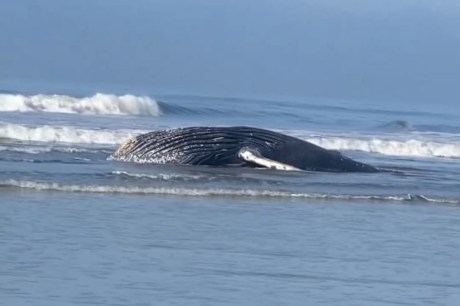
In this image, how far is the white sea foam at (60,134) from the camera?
24.8m

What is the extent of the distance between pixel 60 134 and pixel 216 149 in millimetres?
7573

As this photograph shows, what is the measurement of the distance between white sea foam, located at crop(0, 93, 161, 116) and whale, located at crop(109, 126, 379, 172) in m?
18.2

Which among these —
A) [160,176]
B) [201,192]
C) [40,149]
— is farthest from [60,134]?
[201,192]

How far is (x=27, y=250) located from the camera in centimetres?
1105

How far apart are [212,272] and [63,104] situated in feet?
92.2

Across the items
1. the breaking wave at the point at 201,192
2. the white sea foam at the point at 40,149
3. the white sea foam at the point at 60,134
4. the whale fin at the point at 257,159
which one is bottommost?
the breaking wave at the point at 201,192

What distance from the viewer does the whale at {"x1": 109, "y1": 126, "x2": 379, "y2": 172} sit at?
1864 centimetres

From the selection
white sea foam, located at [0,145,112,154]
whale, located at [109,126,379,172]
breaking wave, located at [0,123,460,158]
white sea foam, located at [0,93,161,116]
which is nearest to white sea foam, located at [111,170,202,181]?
whale, located at [109,126,379,172]

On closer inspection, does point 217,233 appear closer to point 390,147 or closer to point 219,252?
point 219,252

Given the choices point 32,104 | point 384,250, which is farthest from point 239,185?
point 32,104

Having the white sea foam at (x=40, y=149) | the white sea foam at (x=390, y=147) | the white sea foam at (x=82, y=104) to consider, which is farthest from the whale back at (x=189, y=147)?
the white sea foam at (x=82, y=104)

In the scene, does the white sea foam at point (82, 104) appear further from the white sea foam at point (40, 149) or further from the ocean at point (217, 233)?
the white sea foam at point (40, 149)

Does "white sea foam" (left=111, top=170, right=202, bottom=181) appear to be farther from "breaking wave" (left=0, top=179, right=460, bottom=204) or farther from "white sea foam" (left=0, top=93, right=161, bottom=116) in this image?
"white sea foam" (left=0, top=93, right=161, bottom=116)

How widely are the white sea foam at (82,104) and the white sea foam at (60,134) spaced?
10.2 metres
